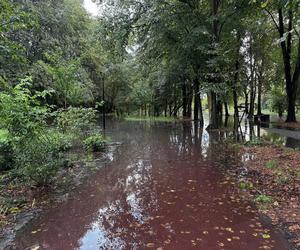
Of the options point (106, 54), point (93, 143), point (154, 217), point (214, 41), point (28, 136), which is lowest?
point (154, 217)

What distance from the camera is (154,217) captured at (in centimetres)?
428

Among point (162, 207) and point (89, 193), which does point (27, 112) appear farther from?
point (162, 207)

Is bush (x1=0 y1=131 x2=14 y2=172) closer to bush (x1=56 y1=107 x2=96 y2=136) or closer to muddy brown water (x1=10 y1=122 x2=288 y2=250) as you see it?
muddy brown water (x1=10 y1=122 x2=288 y2=250)

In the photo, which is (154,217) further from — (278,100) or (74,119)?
(278,100)

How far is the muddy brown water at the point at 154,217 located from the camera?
3539 millimetres

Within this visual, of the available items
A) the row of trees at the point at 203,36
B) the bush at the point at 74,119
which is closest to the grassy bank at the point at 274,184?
the bush at the point at 74,119

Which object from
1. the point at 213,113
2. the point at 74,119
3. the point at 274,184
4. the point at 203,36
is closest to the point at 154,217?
the point at 274,184

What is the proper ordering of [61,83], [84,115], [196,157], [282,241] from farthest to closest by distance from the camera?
[61,83] < [84,115] < [196,157] < [282,241]

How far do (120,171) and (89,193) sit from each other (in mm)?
1715

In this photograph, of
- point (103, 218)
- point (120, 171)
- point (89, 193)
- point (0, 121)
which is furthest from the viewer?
point (120, 171)

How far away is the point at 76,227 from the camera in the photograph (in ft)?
13.4

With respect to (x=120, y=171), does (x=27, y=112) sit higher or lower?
higher

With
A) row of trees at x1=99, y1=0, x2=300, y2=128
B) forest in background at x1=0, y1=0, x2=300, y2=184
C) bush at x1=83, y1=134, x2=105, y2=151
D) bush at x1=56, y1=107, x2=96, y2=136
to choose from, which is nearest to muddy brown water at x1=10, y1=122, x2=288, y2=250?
forest in background at x1=0, y1=0, x2=300, y2=184

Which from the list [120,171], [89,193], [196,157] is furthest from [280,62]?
[89,193]
